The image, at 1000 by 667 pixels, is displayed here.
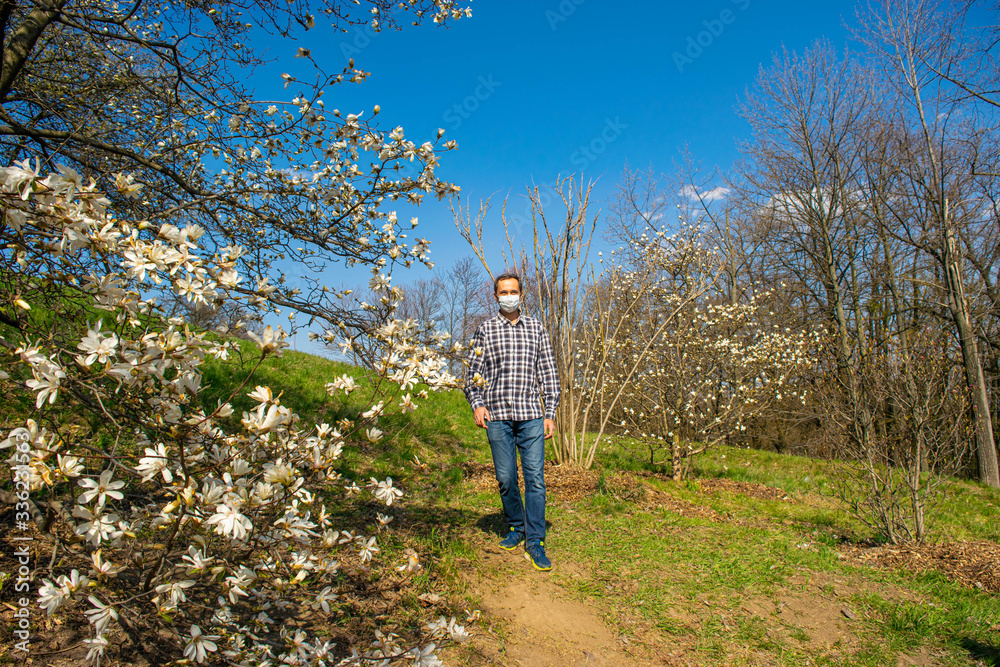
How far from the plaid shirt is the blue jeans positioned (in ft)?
0.32

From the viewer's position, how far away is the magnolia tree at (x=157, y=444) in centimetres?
148

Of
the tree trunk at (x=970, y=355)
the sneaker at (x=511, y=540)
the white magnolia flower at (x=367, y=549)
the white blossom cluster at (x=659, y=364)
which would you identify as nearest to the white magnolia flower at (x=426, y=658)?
the white magnolia flower at (x=367, y=549)

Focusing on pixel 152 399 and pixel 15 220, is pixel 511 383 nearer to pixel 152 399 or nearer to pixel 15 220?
pixel 152 399

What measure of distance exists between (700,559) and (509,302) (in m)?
2.44

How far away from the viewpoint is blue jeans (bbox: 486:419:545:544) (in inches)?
139

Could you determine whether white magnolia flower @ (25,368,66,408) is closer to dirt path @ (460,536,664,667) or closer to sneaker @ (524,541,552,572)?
dirt path @ (460,536,664,667)

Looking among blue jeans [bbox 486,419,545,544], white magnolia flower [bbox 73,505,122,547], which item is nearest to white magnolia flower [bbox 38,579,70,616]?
white magnolia flower [bbox 73,505,122,547]

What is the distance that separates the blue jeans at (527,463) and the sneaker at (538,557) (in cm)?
4

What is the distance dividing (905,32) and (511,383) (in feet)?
46.9

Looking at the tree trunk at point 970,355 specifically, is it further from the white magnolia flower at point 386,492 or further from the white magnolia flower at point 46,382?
the white magnolia flower at point 46,382

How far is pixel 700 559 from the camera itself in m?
3.84

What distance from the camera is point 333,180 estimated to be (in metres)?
3.65

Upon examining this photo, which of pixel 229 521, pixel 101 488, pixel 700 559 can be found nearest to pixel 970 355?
pixel 700 559

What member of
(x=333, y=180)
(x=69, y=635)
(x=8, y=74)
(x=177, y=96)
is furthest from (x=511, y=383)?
(x=8, y=74)
